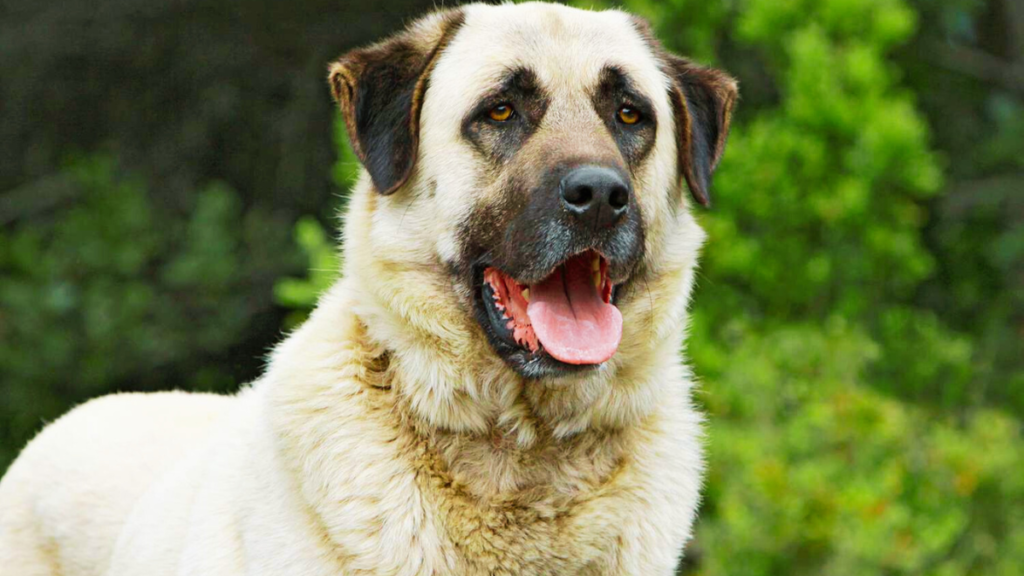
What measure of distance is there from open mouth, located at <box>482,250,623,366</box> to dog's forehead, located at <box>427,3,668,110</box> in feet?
1.61

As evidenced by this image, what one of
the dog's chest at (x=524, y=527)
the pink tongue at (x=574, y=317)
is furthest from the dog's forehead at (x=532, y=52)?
the dog's chest at (x=524, y=527)

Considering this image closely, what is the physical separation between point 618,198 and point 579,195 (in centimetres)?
10

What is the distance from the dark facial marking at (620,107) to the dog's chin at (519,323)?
36cm

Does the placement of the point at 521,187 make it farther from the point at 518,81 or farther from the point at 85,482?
the point at 85,482

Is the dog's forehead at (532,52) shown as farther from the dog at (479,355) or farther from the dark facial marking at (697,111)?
the dark facial marking at (697,111)

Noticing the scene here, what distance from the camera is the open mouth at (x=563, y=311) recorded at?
134 inches

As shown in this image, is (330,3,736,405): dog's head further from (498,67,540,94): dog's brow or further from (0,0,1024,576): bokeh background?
(0,0,1024,576): bokeh background

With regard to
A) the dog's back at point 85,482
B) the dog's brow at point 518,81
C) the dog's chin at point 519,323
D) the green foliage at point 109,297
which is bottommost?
the green foliage at point 109,297

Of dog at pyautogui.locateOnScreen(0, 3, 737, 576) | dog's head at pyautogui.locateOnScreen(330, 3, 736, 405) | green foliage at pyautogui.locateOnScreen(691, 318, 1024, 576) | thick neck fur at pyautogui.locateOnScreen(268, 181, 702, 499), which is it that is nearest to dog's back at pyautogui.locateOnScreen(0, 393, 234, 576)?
dog at pyautogui.locateOnScreen(0, 3, 737, 576)

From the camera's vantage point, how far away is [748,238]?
7738 millimetres

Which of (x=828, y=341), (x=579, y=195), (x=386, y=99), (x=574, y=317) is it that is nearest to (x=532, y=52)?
(x=386, y=99)

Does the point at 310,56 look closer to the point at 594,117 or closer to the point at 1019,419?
the point at 1019,419

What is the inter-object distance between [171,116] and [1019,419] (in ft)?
20.0

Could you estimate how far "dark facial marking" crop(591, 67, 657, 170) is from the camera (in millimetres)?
3742
